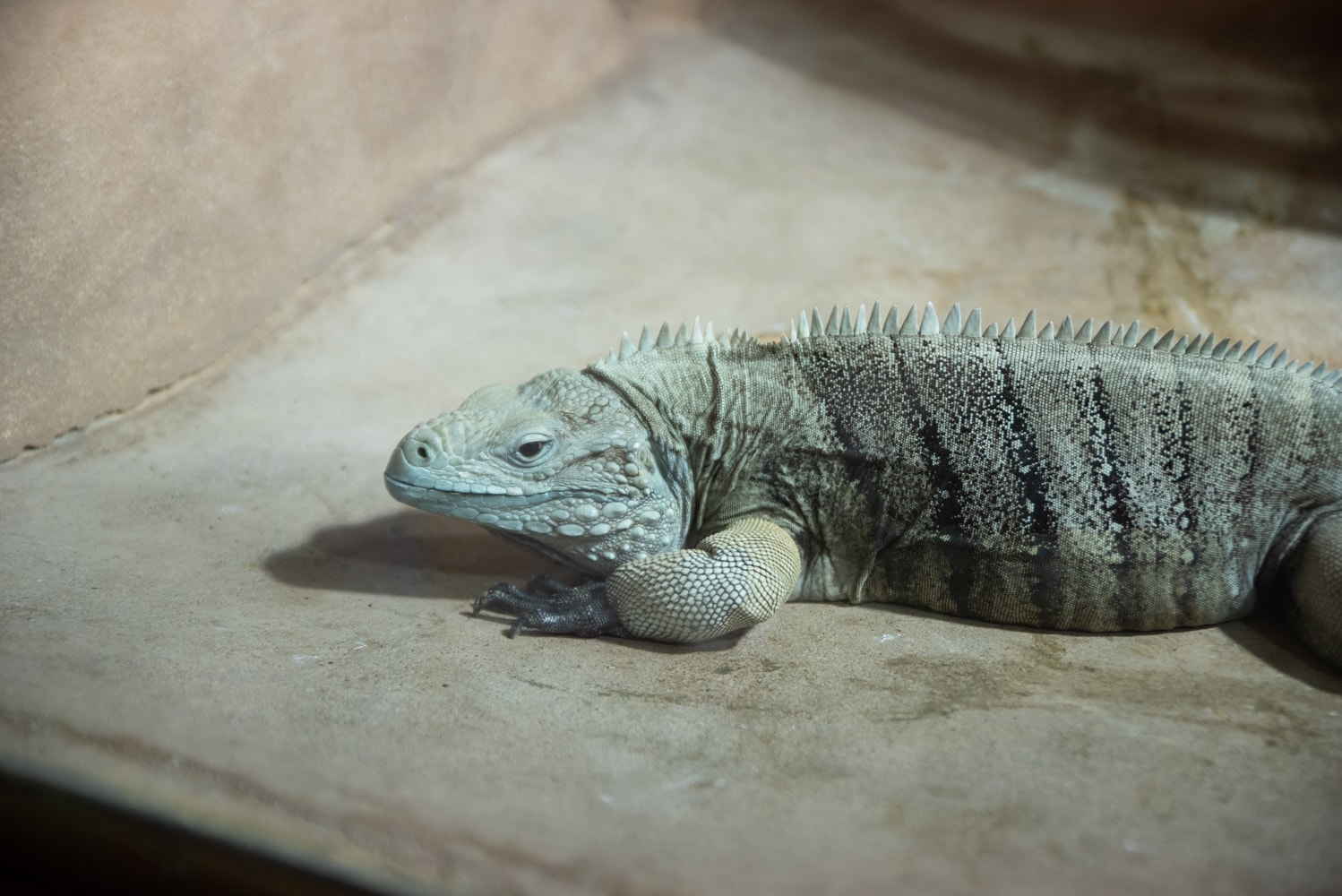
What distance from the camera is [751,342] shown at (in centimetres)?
392

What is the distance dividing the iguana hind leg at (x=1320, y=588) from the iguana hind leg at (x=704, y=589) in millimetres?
1775

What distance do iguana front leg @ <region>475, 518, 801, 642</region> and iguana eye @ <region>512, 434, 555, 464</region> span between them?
47 centimetres

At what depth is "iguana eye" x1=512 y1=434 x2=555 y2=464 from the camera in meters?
3.60

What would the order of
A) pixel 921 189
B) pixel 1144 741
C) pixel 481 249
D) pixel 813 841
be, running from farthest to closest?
pixel 921 189 < pixel 481 249 < pixel 1144 741 < pixel 813 841

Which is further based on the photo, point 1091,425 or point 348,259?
point 348,259

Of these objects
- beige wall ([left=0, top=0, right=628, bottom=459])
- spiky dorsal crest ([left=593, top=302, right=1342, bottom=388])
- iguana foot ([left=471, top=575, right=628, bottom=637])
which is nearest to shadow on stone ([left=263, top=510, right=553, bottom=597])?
iguana foot ([left=471, top=575, right=628, bottom=637])

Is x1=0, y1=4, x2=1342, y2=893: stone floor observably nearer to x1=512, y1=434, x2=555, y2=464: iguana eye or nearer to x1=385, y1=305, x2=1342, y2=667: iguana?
x1=385, y1=305, x2=1342, y2=667: iguana

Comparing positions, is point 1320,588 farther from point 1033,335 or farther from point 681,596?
point 681,596

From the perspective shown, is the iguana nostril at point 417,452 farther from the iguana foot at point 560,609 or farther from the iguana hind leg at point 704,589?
the iguana hind leg at point 704,589

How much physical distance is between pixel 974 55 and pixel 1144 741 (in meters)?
6.45

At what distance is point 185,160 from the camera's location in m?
4.86

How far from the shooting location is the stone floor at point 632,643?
2404 millimetres

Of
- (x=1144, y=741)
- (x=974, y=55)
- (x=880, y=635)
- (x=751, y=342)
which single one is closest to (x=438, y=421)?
(x=751, y=342)

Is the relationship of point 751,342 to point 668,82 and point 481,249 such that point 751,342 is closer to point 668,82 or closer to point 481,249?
point 481,249
